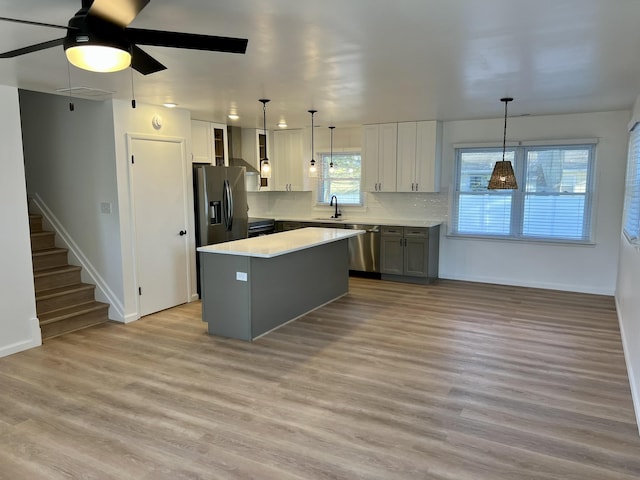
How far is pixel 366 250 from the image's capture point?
6930 mm

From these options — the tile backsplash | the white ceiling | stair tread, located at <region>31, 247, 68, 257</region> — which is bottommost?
stair tread, located at <region>31, 247, 68, 257</region>

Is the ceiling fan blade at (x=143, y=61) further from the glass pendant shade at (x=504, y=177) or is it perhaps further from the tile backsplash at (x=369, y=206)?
the tile backsplash at (x=369, y=206)

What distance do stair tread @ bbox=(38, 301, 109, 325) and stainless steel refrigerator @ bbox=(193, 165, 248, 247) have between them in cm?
136

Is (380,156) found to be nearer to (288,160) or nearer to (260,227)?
(288,160)

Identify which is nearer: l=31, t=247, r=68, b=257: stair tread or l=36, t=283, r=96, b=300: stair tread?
l=36, t=283, r=96, b=300: stair tread

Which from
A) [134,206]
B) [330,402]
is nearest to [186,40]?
[330,402]

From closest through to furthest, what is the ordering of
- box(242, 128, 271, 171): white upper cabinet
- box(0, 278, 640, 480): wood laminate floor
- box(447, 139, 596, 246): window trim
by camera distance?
1. box(0, 278, 640, 480): wood laminate floor
2. box(447, 139, 596, 246): window trim
3. box(242, 128, 271, 171): white upper cabinet

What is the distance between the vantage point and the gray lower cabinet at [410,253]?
6465mm

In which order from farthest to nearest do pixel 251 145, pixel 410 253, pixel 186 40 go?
pixel 251 145
pixel 410 253
pixel 186 40

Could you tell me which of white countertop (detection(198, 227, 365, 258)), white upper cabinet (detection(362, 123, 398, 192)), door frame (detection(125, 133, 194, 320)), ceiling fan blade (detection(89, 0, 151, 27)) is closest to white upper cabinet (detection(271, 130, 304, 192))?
white upper cabinet (detection(362, 123, 398, 192))

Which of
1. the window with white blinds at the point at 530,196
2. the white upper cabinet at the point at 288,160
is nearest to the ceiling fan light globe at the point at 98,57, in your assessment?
the window with white blinds at the point at 530,196

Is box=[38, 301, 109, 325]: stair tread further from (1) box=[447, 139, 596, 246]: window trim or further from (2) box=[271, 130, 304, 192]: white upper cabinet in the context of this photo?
(1) box=[447, 139, 596, 246]: window trim

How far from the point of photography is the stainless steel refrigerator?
564cm

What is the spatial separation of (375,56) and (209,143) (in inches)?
149
